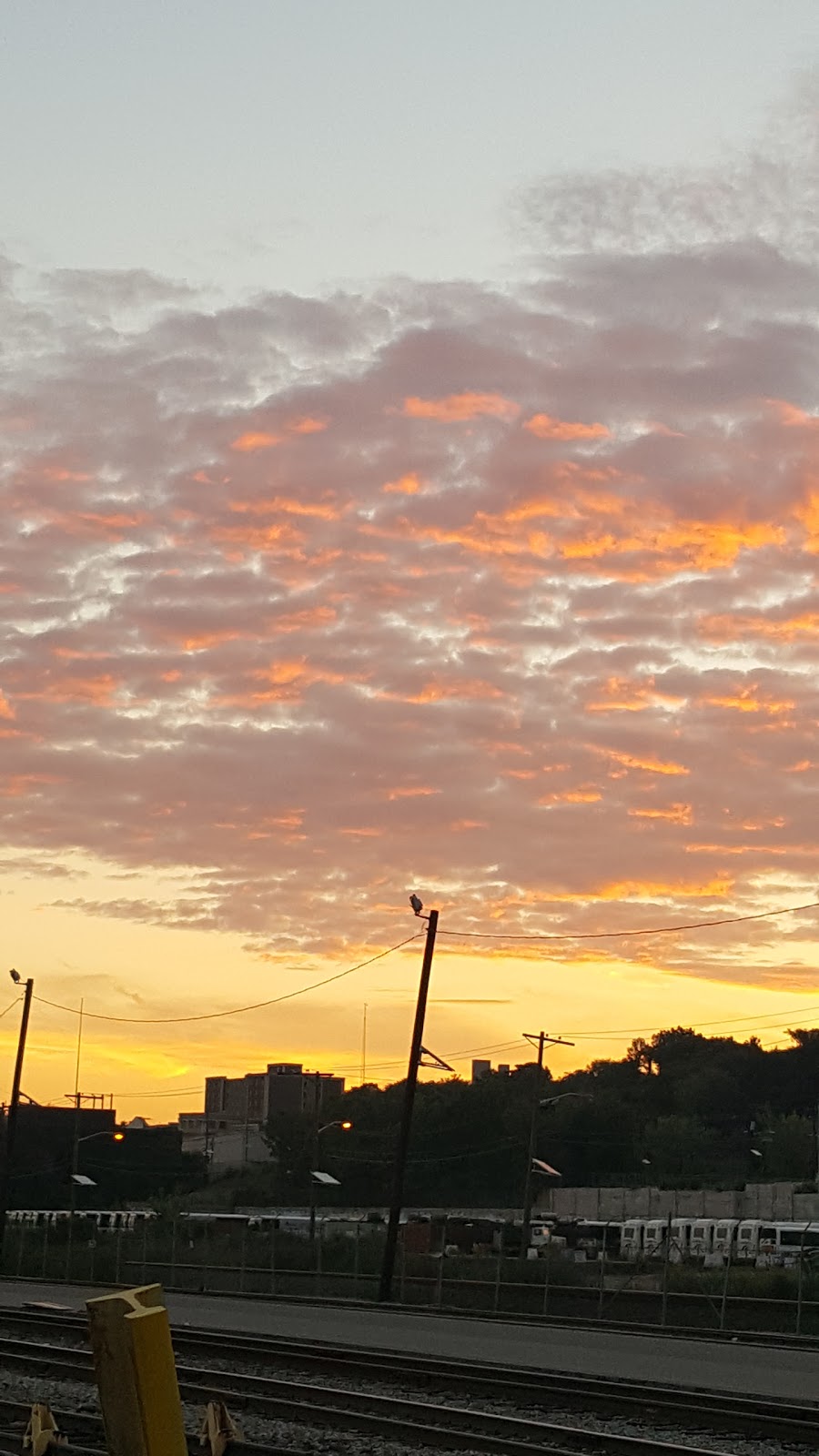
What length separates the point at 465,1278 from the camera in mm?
53531

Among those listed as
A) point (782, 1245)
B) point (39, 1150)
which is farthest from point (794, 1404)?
point (39, 1150)

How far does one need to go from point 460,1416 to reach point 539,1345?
40.0 ft

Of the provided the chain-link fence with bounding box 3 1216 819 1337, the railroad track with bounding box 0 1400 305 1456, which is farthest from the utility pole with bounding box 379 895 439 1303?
the railroad track with bounding box 0 1400 305 1456

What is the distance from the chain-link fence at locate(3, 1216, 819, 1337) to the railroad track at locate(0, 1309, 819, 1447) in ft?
38.5

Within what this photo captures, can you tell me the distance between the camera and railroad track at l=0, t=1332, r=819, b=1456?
612 inches

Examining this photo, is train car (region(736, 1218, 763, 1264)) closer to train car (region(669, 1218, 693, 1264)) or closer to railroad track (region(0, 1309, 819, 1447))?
train car (region(669, 1218, 693, 1264))

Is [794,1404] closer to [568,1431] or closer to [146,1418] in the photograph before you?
[568,1431]

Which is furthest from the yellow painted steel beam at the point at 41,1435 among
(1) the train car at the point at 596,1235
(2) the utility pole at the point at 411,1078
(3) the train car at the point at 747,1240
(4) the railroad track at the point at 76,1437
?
(1) the train car at the point at 596,1235

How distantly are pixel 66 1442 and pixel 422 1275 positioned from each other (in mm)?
40657

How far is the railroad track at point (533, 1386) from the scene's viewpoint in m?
17.6

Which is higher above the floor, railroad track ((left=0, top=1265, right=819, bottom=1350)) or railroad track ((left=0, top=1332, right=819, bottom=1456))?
railroad track ((left=0, top=1332, right=819, bottom=1456))

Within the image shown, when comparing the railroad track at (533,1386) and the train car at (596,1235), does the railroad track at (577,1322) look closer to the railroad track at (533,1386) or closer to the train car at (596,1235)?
the railroad track at (533,1386)

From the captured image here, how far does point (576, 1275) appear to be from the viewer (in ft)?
174

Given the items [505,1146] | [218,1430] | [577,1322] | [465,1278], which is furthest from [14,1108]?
[505,1146]
